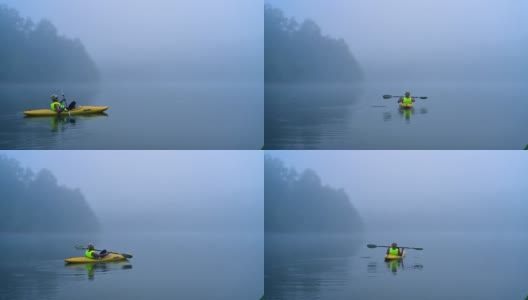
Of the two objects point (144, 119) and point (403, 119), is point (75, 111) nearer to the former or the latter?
point (144, 119)

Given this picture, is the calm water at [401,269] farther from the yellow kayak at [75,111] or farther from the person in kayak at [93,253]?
the yellow kayak at [75,111]

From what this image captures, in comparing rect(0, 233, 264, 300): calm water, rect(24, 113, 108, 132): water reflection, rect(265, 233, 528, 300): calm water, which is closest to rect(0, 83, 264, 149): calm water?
rect(24, 113, 108, 132): water reflection

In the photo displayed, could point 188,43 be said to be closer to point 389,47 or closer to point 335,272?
point 389,47

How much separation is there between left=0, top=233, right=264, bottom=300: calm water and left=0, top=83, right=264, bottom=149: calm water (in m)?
0.81

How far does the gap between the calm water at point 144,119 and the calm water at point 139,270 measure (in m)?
0.81

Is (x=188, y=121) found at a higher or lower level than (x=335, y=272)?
higher

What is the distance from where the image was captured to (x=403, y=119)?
7863 millimetres

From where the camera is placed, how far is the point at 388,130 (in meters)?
7.82

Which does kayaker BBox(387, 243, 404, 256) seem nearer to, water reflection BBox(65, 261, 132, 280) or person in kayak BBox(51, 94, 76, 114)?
water reflection BBox(65, 261, 132, 280)

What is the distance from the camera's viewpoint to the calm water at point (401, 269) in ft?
24.8

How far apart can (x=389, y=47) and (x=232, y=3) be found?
147cm

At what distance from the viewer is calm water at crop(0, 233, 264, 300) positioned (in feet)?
24.9

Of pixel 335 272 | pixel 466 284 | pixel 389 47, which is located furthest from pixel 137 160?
pixel 466 284

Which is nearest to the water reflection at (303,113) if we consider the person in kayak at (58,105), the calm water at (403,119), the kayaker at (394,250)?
the calm water at (403,119)
